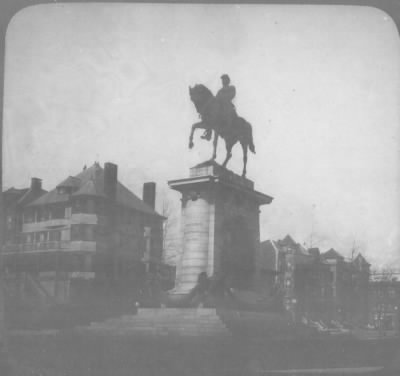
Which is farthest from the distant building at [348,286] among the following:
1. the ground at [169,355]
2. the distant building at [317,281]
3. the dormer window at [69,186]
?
the dormer window at [69,186]

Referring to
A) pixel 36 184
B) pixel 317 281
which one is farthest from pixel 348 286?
pixel 36 184

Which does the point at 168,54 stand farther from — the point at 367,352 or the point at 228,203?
the point at 367,352

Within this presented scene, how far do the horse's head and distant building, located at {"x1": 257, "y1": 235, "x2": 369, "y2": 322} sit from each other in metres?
3.73

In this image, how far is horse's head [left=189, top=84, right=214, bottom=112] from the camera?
54.0 feet

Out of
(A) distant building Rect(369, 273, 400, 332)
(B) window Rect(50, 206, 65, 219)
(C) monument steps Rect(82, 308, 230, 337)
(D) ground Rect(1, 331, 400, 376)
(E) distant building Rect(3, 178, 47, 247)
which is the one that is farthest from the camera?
(B) window Rect(50, 206, 65, 219)

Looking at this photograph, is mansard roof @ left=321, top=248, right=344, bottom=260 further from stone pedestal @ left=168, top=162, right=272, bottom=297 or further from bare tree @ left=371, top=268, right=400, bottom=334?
stone pedestal @ left=168, top=162, right=272, bottom=297

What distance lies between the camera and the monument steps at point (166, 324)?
49.8 ft

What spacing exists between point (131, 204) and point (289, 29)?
5307 millimetres

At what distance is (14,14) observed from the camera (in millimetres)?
14922

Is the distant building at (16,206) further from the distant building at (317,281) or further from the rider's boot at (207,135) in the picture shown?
the distant building at (317,281)

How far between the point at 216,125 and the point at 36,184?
431cm

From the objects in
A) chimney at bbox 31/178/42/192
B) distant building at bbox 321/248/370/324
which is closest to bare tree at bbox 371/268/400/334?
distant building at bbox 321/248/370/324

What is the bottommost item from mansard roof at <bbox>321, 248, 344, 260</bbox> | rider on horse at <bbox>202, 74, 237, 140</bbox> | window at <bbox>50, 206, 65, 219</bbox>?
mansard roof at <bbox>321, 248, 344, 260</bbox>

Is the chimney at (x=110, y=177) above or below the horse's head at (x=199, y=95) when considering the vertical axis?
below
